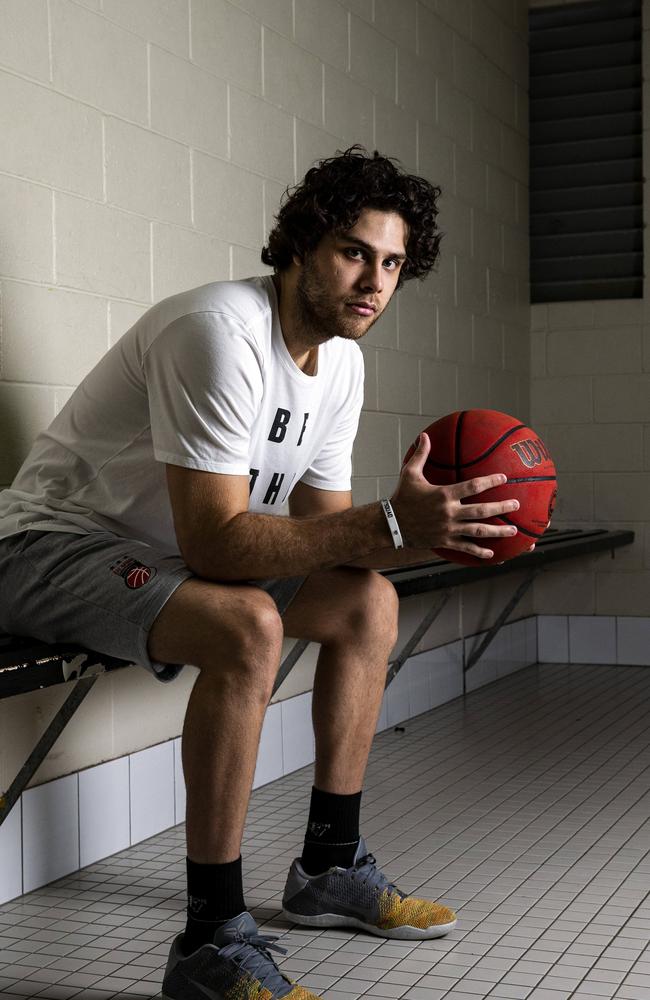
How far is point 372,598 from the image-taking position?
2061mm

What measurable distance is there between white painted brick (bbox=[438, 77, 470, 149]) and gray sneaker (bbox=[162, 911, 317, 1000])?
316 centimetres

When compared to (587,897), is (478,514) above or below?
above

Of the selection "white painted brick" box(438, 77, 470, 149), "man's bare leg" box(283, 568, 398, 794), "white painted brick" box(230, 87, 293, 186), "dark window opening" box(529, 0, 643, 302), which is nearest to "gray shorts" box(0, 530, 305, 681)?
"man's bare leg" box(283, 568, 398, 794)

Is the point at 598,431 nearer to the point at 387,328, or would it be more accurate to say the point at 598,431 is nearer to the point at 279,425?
the point at 387,328

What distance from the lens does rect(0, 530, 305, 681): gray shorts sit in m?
1.83

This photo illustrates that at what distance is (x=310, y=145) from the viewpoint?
337 centimetres

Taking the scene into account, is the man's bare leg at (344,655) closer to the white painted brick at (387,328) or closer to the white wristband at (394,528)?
the white wristband at (394,528)

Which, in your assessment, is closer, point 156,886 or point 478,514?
point 478,514

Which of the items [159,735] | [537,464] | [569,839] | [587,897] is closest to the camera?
[537,464]

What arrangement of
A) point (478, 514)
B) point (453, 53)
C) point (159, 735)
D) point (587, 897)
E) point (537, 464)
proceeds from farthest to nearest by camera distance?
point (453, 53) < point (159, 735) < point (587, 897) < point (537, 464) < point (478, 514)

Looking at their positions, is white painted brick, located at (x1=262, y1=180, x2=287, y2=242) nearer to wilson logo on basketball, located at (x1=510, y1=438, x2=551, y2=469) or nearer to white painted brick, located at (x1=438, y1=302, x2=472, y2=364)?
white painted brick, located at (x1=438, y1=302, x2=472, y2=364)

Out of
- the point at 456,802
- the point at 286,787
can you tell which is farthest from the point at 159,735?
the point at 456,802

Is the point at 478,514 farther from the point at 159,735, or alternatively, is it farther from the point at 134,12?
the point at 134,12

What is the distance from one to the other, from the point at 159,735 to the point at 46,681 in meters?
0.91
